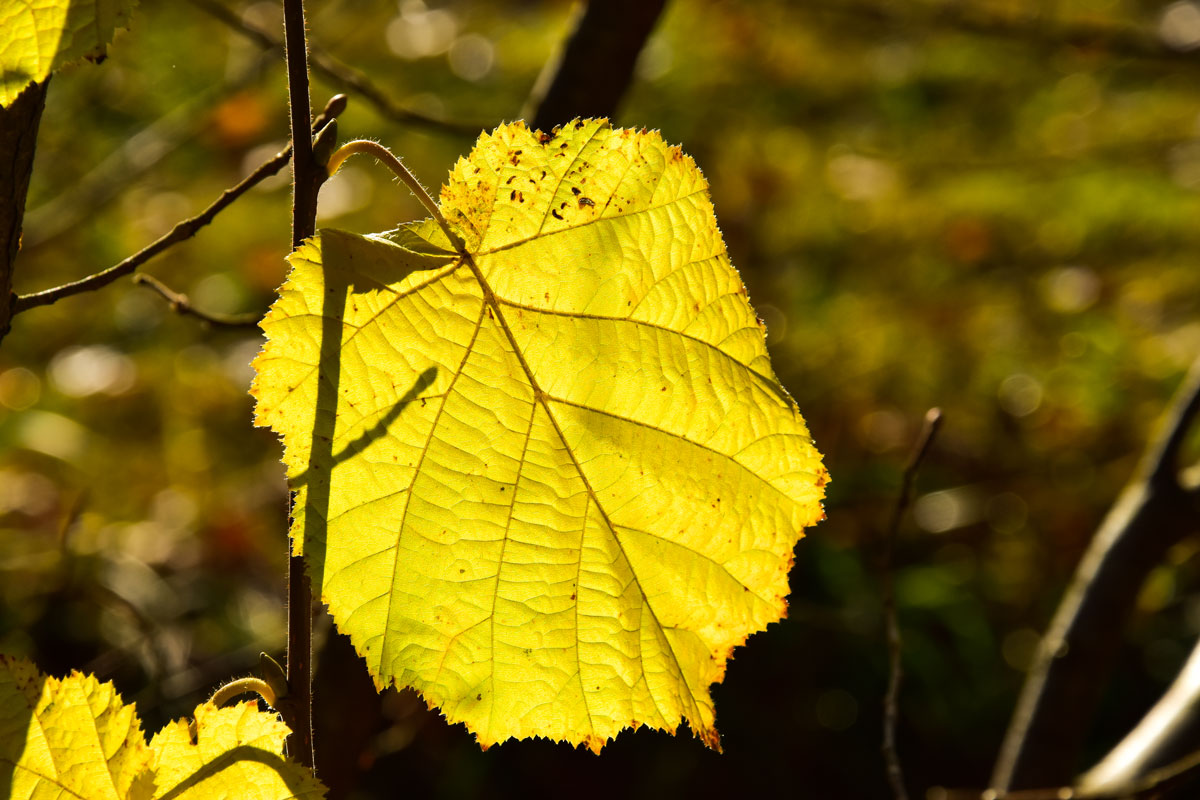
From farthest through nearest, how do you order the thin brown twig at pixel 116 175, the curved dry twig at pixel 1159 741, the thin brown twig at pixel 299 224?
the thin brown twig at pixel 116 175 < the curved dry twig at pixel 1159 741 < the thin brown twig at pixel 299 224

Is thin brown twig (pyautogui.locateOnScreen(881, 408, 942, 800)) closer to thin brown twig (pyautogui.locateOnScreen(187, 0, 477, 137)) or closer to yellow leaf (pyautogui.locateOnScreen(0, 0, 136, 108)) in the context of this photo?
thin brown twig (pyautogui.locateOnScreen(187, 0, 477, 137))

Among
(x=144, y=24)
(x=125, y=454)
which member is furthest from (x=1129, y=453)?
(x=144, y=24)

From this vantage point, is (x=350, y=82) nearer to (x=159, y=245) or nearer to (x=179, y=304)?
(x=179, y=304)

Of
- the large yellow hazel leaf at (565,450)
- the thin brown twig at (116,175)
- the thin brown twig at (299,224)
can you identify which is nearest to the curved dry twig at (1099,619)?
the large yellow hazel leaf at (565,450)

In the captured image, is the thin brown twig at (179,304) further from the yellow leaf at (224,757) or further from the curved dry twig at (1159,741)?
the curved dry twig at (1159,741)

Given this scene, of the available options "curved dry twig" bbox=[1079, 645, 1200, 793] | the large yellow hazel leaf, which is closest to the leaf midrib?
the large yellow hazel leaf

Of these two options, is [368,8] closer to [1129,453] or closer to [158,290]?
[158,290]
